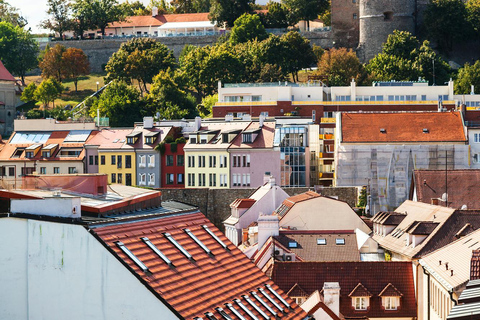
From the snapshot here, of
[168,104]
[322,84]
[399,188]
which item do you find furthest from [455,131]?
[168,104]

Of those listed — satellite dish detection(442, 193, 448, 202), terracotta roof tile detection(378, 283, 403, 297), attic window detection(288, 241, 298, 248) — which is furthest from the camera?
satellite dish detection(442, 193, 448, 202)

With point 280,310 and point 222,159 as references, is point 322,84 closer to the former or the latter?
point 222,159

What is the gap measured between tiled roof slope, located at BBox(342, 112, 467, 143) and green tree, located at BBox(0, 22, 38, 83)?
65.5m

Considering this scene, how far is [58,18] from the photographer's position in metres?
150

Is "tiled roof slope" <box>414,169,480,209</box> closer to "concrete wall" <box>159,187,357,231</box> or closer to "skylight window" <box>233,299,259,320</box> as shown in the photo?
"concrete wall" <box>159,187,357,231</box>

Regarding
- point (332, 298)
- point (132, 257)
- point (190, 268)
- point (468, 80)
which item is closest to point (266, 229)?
point (332, 298)

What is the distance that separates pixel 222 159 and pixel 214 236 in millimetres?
48832

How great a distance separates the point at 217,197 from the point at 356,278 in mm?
30443

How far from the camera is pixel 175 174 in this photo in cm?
8669

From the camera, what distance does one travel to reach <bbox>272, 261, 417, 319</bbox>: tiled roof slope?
44750 mm

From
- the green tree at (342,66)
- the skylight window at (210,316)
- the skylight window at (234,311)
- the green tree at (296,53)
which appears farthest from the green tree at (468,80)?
the skylight window at (210,316)

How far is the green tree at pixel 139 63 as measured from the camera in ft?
413

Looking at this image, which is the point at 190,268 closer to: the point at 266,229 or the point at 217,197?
the point at 266,229

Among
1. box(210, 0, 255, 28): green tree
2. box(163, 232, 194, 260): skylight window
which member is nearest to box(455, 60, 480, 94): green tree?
box(210, 0, 255, 28): green tree
